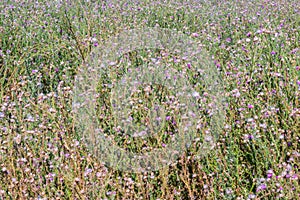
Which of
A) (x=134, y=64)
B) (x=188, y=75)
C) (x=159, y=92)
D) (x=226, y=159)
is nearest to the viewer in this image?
(x=226, y=159)

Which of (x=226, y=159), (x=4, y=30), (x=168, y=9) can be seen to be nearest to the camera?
(x=226, y=159)

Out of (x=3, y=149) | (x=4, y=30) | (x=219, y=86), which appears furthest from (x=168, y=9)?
(x=3, y=149)

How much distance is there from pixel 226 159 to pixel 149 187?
17.6 inches

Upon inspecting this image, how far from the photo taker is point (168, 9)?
17.9ft

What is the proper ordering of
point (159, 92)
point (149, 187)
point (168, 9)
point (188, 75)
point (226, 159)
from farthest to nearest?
1. point (168, 9)
2. point (188, 75)
3. point (159, 92)
4. point (226, 159)
5. point (149, 187)

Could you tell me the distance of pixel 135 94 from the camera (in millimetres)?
2756

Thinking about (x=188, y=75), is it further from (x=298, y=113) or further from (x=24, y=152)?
(x=24, y=152)

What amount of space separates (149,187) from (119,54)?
1.55 m

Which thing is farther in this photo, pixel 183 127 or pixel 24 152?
pixel 24 152

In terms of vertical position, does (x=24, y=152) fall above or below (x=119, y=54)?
below

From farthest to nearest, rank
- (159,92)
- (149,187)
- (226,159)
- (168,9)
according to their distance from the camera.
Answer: (168,9)
(159,92)
(226,159)
(149,187)

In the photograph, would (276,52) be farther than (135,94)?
Yes

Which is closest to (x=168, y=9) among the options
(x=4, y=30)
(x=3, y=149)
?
(x=4, y=30)

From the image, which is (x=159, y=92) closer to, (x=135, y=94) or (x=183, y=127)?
(x=135, y=94)
